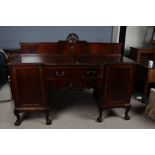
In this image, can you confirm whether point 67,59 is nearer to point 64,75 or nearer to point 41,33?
point 64,75

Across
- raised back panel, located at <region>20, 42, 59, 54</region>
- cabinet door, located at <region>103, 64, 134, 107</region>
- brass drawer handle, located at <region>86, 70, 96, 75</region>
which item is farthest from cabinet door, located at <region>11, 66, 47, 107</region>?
cabinet door, located at <region>103, 64, 134, 107</region>

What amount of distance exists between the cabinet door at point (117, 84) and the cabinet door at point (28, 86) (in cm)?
68

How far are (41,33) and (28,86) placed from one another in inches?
59.2

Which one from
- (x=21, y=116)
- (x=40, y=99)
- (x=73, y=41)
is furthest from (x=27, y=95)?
(x=73, y=41)

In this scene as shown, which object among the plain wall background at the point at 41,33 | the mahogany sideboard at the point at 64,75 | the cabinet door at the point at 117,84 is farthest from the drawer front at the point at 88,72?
the plain wall background at the point at 41,33

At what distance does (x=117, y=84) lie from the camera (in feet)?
6.37

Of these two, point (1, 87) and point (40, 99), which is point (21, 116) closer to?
point (40, 99)

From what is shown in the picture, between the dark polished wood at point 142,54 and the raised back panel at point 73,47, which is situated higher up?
the raised back panel at point 73,47

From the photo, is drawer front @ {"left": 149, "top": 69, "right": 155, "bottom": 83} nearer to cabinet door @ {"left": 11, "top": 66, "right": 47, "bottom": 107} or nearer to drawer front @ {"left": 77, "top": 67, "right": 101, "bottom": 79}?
drawer front @ {"left": 77, "top": 67, "right": 101, "bottom": 79}

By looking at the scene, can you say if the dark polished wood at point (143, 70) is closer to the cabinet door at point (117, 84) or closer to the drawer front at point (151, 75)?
the drawer front at point (151, 75)

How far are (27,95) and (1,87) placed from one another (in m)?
1.28

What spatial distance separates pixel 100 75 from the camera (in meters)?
1.87

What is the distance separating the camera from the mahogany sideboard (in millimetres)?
1785

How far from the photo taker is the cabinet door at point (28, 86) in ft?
5.80
